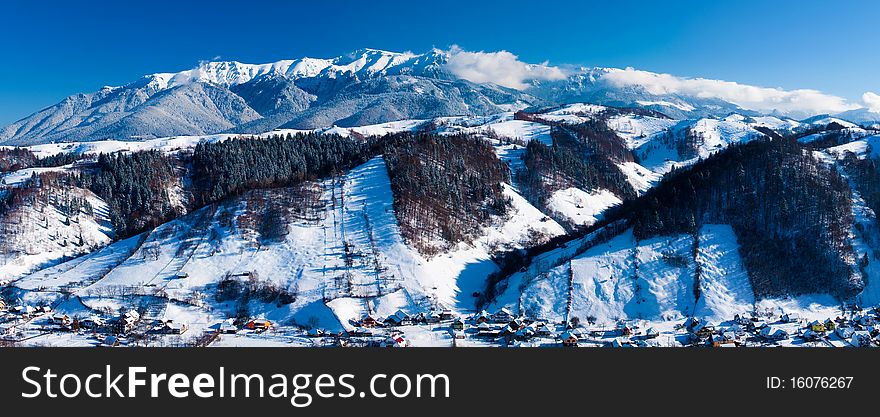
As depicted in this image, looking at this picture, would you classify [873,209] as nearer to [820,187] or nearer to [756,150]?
[820,187]

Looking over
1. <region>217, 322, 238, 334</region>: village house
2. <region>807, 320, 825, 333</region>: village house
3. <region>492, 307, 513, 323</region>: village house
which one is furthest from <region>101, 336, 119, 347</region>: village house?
<region>807, 320, 825, 333</region>: village house

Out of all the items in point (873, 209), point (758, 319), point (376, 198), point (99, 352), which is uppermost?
point (376, 198)

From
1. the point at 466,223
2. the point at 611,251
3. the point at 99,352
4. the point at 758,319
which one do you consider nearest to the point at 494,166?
the point at 466,223

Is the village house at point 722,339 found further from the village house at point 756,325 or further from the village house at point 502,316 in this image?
the village house at point 502,316

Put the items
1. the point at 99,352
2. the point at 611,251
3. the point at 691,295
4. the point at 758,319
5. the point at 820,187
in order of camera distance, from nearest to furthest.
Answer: the point at 99,352, the point at 758,319, the point at 691,295, the point at 611,251, the point at 820,187

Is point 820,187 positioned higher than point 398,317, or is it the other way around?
point 820,187

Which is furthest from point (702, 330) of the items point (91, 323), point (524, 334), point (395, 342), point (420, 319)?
point (91, 323)

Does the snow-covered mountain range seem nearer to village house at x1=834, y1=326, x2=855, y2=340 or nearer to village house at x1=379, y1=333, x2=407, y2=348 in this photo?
village house at x1=379, y1=333, x2=407, y2=348

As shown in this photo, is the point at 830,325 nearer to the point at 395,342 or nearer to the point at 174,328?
the point at 395,342
